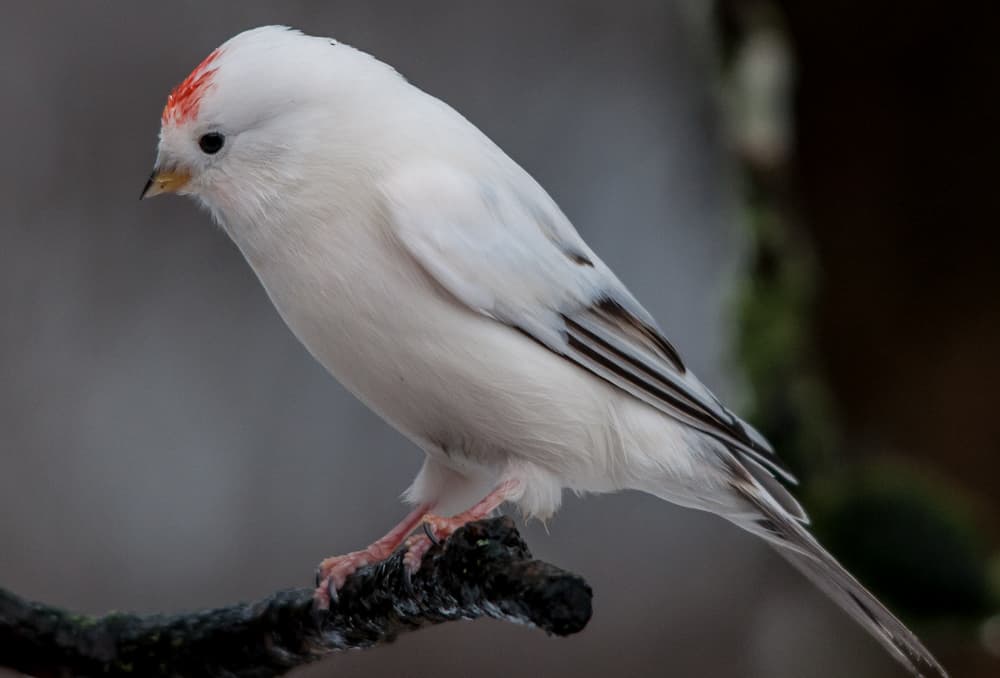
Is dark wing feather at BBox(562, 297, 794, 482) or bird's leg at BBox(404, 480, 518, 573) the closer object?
bird's leg at BBox(404, 480, 518, 573)

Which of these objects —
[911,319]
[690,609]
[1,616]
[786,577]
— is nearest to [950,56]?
[911,319]

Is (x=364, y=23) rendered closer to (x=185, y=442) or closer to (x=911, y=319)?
(x=185, y=442)

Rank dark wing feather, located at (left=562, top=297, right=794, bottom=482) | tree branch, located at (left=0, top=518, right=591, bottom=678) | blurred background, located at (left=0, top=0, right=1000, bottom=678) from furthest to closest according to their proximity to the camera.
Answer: blurred background, located at (left=0, top=0, right=1000, bottom=678)
dark wing feather, located at (left=562, top=297, right=794, bottom=482)
tree branch, located at (left=0, top=518, right=591, bottom=678)

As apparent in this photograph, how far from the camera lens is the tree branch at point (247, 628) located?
1.14 metres

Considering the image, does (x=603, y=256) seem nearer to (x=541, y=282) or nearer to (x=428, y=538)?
(x=541, y=282)

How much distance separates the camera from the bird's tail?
1.35 metres

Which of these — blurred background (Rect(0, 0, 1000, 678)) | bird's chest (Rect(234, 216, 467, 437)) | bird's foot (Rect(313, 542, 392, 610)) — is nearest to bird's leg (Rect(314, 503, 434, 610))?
bird's foot (Rect(313, 542, 392, 610))

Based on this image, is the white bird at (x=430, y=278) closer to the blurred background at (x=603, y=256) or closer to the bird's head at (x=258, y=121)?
the bird's head at (x=258, y=121)

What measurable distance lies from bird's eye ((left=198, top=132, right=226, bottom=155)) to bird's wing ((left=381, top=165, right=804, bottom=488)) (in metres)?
0.16

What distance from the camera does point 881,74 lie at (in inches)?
95.4

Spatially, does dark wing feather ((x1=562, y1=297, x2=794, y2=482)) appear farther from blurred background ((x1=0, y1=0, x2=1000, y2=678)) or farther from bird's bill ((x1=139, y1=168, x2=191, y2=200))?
blurred background ((x1=0, y1=0, x2=1000, y2=678))

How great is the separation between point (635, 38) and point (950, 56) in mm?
1007

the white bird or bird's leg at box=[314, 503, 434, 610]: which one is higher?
the white bird

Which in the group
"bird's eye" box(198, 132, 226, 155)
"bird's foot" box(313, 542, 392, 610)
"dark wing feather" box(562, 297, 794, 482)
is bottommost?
"bird's foot" box(313, 542, 392, 610)
